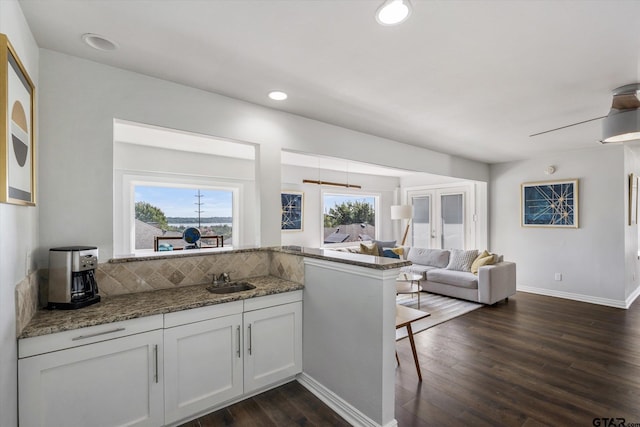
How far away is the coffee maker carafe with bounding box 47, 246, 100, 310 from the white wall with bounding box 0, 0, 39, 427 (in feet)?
0.42

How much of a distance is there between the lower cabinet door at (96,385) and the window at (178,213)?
11.1ft

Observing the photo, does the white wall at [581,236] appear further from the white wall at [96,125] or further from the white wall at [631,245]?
the white wall at [96,125]

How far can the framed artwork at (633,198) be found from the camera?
489cm

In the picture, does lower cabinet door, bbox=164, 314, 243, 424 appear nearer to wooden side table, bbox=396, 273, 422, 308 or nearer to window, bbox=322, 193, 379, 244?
wooden side table, bbox=396, 273, 422, 308

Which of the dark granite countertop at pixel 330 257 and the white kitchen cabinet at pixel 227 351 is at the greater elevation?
the dark granite countertop at pixel 330 257

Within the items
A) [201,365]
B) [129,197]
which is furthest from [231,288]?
[129,197]

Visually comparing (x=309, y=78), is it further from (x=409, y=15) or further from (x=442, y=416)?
(x=442, y=416)

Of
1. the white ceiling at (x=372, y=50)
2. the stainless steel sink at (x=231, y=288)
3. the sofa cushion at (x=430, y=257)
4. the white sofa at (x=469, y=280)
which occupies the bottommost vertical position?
the white sofa at (x=469, y=280)

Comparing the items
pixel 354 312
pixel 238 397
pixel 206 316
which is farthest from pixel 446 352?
pixel 206 316

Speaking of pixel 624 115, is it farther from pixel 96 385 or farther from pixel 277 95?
pixel 96 385

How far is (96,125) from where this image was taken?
7.11 feet

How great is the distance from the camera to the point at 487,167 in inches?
244

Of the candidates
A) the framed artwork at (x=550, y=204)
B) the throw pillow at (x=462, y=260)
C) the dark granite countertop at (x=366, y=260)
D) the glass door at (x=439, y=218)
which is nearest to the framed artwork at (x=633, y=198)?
the framed artwork at (x=550, y=204)

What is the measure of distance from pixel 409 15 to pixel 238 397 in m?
2.71
